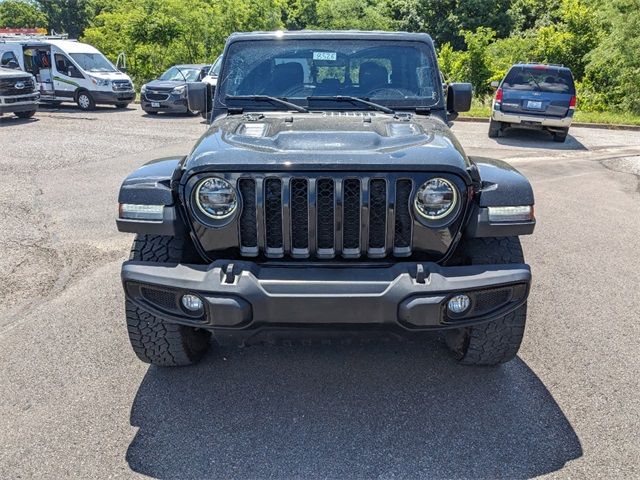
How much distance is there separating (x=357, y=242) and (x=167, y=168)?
119cm

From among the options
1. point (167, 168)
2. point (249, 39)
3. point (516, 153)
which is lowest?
point (516, 153)

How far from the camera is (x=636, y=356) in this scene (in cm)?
386

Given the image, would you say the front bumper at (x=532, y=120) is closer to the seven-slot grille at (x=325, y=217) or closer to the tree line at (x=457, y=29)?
the tree line at (x=457, y=29)

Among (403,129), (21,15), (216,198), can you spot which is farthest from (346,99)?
(21,15)

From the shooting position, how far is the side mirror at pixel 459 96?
14.8ft

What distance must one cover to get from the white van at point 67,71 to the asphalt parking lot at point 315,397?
584 inches

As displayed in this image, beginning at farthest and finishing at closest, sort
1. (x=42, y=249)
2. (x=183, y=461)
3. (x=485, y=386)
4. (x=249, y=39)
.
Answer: (x=42, y=249), (x=249, y=39), (x=485, y=386), (x=183, y=461)

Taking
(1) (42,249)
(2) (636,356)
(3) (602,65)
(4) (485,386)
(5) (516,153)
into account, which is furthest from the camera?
(3) (602,65)

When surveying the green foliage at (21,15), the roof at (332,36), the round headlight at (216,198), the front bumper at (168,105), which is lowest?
the front bumper at (168,105)

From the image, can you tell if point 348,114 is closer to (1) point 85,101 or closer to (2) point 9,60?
(1) point 85,101

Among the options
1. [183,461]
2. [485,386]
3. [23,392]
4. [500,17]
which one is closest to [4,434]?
[23,392]

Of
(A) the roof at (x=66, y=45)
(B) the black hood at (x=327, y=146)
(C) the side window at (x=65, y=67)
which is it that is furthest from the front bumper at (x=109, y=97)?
(B) the black hood at (x=327, y=146)

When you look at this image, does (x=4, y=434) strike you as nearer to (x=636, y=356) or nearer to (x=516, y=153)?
(x=636, y=356)

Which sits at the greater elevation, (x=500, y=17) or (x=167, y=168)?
(x=500, y=17)
